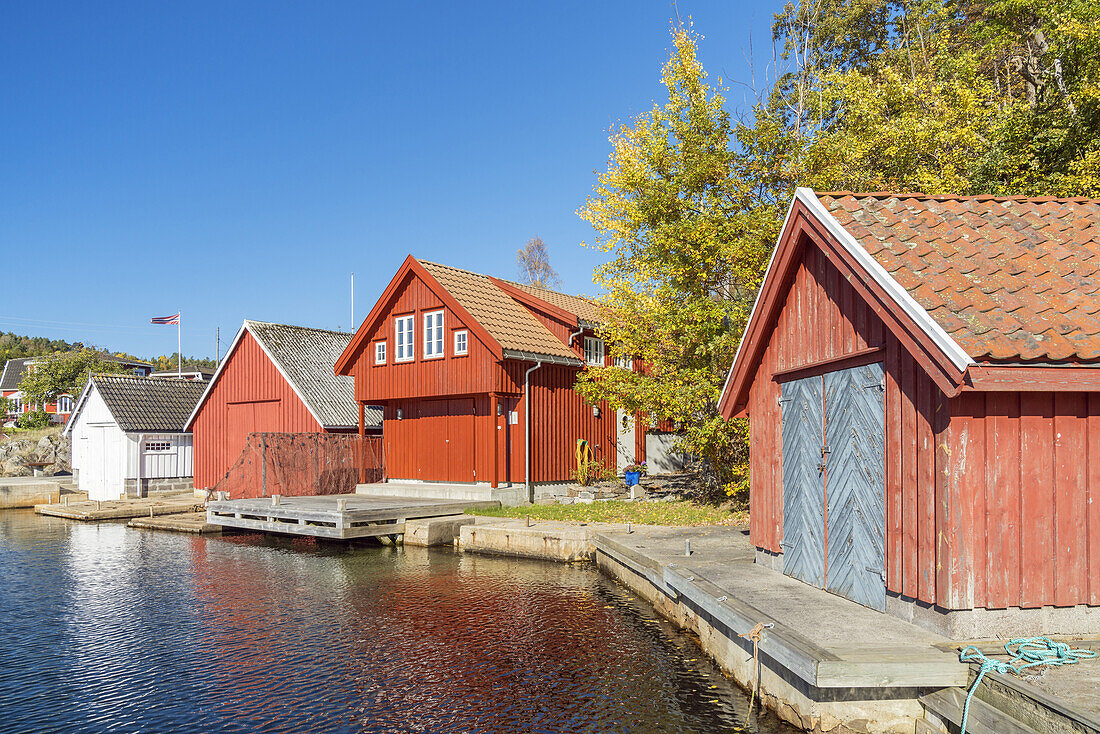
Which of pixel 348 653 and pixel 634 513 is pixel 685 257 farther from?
pixel 348 653

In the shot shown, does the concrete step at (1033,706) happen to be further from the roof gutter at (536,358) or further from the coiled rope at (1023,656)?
the roof gutter at (536,358)

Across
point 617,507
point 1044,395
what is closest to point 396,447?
point 617,507

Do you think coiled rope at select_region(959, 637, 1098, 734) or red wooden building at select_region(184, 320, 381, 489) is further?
red wooden building at select_region(184, 320, 381, 489)

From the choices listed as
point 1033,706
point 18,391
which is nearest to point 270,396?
point 1033,706

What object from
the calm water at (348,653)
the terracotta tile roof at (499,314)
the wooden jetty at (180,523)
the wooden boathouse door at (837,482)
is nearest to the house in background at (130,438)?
the wooden jetty at (180,523)

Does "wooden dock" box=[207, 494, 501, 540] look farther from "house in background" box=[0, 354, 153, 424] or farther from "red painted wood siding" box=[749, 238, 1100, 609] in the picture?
"house in background" box=[0, 354, 153, 424]

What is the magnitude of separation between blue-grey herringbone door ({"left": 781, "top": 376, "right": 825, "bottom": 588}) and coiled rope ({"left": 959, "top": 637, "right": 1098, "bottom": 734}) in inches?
121

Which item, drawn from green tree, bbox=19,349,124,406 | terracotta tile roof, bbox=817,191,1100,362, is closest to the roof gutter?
terracotta tile roof, bbox=817,191,1100,362

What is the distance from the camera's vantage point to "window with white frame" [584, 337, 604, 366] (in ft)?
88.5

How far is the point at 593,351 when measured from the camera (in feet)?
89.8

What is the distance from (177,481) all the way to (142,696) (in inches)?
1150

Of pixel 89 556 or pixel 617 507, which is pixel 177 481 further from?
pixel 617 507

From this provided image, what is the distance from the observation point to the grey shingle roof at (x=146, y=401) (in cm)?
3450

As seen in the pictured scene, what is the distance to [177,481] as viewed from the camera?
3606 cm
